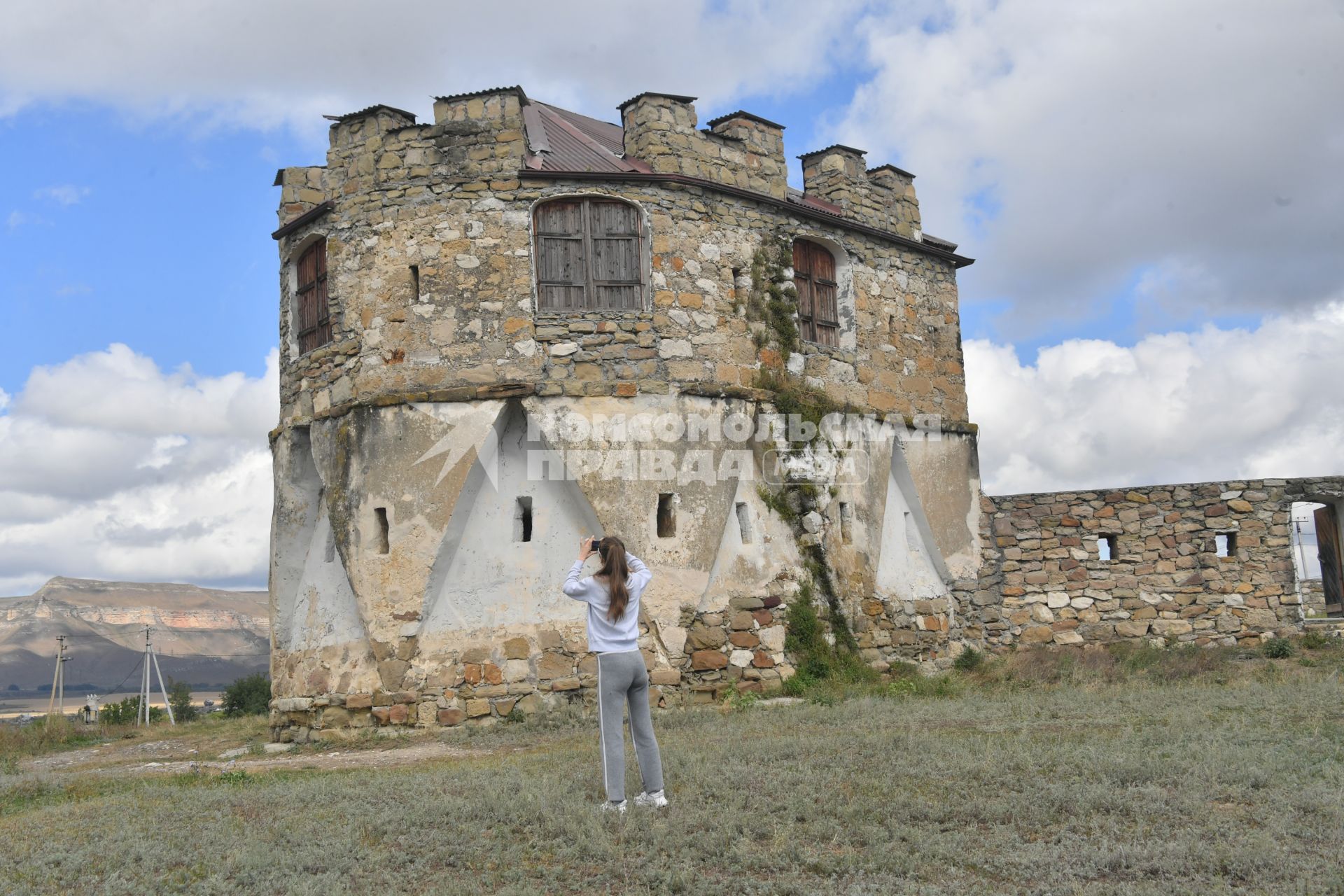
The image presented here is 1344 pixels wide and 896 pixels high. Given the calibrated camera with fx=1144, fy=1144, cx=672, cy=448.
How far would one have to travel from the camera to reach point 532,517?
1395cm

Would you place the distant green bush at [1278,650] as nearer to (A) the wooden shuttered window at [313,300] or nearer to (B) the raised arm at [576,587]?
(B) the raised arm at [576,587]

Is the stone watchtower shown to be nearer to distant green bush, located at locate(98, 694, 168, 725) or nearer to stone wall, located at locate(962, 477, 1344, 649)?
stone wall, located at locate(962, 477, 1344, 649)

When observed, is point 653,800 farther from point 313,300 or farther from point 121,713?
point 121,713

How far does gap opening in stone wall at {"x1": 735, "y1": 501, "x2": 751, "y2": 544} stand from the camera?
47.8 ft

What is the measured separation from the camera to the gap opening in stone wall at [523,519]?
45.8 feet

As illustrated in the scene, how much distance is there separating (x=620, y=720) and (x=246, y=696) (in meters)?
22.3

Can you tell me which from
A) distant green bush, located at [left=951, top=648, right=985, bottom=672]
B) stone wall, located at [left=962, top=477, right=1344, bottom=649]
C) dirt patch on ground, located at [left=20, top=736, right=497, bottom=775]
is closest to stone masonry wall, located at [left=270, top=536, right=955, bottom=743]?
dirt patch on ground, located at [left=20, top=736, right=497, bottom=775]

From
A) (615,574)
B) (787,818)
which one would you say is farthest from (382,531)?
(787,818)

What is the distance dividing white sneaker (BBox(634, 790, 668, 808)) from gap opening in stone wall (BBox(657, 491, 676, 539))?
Result: 6.55 m

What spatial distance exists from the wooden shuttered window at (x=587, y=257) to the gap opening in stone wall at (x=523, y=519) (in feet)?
7.85

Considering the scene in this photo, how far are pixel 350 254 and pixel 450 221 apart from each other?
1.48m

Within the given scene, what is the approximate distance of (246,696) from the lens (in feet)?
88.7

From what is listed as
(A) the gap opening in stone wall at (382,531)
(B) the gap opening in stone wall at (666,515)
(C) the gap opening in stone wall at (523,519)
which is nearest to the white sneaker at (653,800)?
(B) the gap opening in stone wall at (666,515)

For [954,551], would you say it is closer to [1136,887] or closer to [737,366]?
[737,366]
